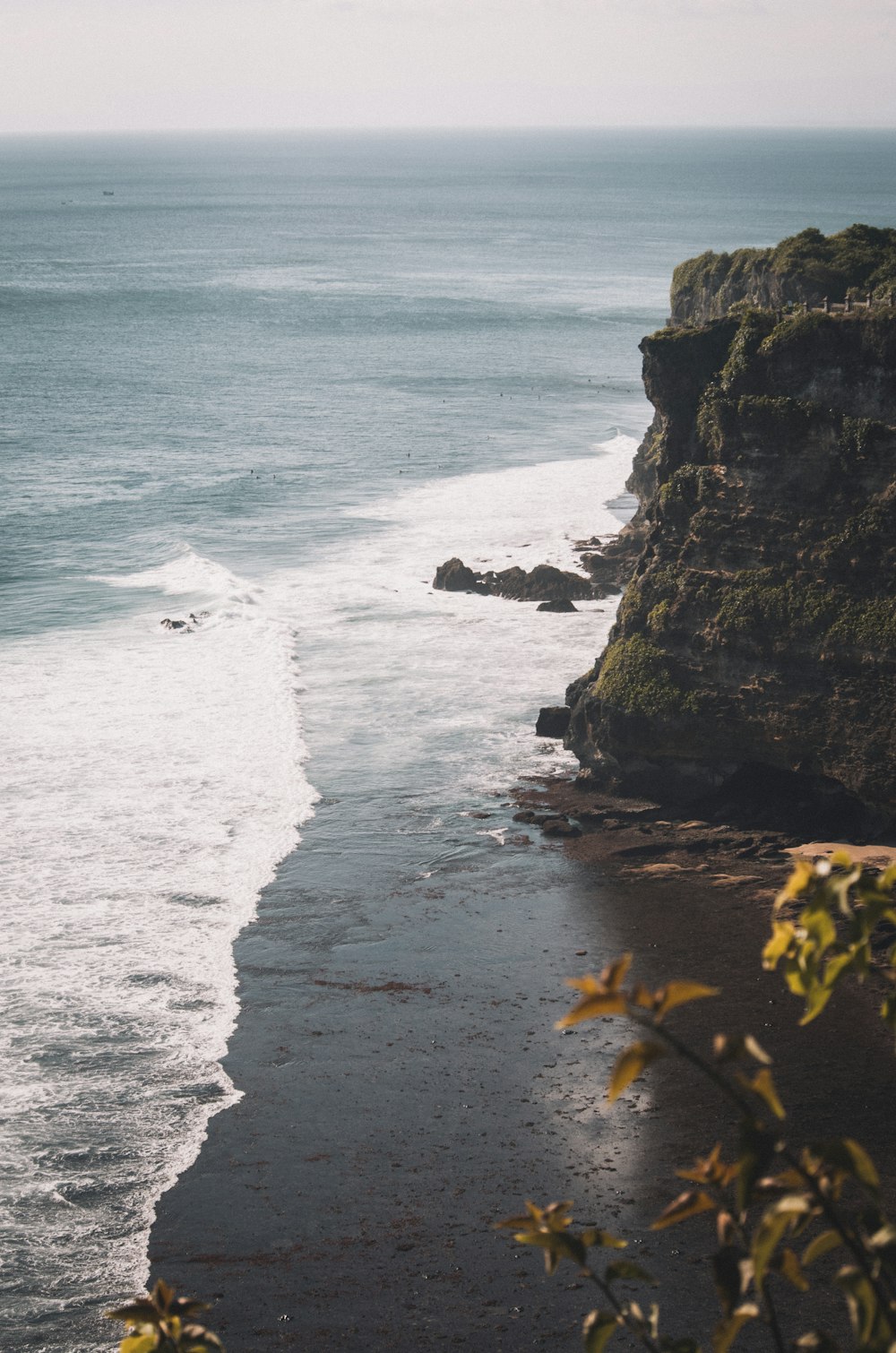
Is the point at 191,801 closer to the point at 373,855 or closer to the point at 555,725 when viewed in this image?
the point at 373,855

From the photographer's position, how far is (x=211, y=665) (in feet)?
176

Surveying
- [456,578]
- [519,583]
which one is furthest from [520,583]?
[456,578]

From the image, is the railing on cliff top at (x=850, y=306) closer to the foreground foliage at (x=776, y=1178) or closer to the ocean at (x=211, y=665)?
the ocean at (x=211, y=665)

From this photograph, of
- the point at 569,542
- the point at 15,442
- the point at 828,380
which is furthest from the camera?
the point at 15,442

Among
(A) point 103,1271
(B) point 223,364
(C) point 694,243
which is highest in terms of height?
(C) point 694,243

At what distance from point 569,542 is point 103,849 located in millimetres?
35857

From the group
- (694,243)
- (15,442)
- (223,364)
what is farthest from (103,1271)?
(694,243)

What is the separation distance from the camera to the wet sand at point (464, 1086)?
21953mm

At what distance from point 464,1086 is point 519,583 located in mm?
35367

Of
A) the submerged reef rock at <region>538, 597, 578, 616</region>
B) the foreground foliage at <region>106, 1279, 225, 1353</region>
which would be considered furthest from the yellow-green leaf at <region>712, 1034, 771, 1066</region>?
the submerged reef rock at <region>538, 597, 578, 616</region>

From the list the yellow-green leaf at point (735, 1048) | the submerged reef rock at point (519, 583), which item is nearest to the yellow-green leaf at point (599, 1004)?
the yellow-green leaf at point (735, 1048)

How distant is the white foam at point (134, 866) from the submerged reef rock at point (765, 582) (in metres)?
11.0

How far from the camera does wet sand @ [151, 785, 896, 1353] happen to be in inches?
864

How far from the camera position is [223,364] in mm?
118250
